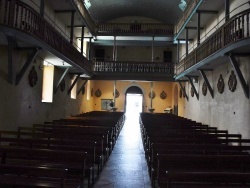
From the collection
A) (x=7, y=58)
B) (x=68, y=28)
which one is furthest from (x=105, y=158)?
(x=68, y=28)

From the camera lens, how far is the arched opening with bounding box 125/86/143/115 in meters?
28.0

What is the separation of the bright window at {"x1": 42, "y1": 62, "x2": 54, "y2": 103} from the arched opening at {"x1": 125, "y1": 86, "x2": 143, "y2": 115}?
1554 centimetres

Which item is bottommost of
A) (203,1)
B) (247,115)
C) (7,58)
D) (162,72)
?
(247,115)

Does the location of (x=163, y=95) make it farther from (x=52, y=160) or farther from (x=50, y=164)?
(x=50, y=164)

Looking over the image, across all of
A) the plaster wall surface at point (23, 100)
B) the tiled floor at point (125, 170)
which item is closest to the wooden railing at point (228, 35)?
the tiled floor at point (125, 170)

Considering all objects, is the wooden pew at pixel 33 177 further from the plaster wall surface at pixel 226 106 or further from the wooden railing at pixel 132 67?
the wooden railing at pixel 132 67

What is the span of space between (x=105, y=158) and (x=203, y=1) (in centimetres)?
890

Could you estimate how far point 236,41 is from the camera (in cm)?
749

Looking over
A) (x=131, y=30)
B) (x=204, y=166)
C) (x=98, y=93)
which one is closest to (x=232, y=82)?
(x=204, y=166)

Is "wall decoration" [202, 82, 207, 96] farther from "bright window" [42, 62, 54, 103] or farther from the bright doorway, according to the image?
the bright doorway

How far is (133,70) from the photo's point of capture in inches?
770

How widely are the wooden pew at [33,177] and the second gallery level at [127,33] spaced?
4130 mm

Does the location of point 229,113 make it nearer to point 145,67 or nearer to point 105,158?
point 105,158

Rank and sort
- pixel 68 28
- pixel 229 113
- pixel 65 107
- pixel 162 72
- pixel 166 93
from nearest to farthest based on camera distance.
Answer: pixel 229 113, pixel 65 107, pixel 68 28, pixel 162 72, pixel 166 93
